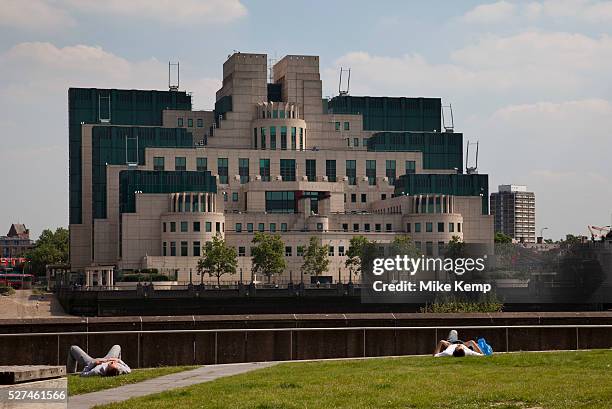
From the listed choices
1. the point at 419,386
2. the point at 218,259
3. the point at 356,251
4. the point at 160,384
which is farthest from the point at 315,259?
the point at 419,386

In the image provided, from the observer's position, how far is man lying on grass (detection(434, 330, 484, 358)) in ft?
123

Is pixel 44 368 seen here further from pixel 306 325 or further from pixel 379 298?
pixel 379 298

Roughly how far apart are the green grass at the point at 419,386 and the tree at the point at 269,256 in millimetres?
148223

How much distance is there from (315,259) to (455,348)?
15372 centimetres

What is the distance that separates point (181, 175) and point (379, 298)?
51626mm

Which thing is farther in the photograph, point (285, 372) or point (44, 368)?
point (285, 372)

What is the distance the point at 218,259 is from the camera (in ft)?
597

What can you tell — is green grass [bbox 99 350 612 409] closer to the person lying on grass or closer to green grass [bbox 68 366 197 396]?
green grass [bbox 68 366 197 396]

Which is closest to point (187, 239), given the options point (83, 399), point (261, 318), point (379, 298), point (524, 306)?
point (379, 298)

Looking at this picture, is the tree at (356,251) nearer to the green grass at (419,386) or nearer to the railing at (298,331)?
the railing at (298,331)

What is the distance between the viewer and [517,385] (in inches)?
1138

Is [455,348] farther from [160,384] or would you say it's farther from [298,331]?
[160,384]

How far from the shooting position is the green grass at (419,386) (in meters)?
26.8

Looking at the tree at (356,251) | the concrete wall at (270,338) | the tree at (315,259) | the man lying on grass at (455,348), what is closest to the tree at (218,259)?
the tree at (315,259)
